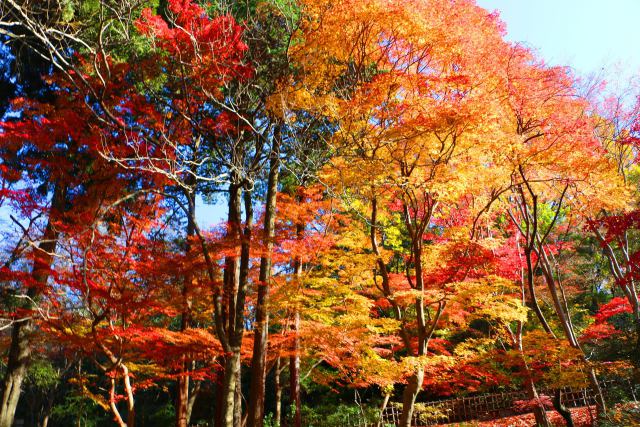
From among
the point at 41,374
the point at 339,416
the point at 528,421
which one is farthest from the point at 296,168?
the point at 41,374

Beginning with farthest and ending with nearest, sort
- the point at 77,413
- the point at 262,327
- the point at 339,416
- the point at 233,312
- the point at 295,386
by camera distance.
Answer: the point at 77,413 → the point at 339,416 → the point at 295,386 → the point at 233,312 → the point at 262,327

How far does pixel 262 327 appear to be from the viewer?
28.0 feet

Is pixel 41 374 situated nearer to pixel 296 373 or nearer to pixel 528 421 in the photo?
pixel 296 373

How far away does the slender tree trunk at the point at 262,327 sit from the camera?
26.6 ft

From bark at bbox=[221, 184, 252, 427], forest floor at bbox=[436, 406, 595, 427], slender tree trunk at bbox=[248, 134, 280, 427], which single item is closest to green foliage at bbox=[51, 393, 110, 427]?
bark at bbox=[221, 184, 252, 427]

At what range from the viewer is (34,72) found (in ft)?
31.6

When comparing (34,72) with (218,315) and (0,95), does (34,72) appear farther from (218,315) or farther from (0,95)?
(218,315)

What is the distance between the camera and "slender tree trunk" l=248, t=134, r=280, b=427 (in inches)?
319

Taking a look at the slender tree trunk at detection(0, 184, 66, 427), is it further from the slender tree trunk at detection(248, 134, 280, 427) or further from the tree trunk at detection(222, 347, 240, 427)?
the slender tree trunk at detection(248, 134, 280, 427)

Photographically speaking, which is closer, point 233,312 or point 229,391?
point 229,391

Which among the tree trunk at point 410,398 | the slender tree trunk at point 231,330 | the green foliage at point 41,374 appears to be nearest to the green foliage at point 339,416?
the tree trunk at point 410,398

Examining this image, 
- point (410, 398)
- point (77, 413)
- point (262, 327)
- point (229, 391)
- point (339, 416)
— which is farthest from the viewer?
point (77, 413)

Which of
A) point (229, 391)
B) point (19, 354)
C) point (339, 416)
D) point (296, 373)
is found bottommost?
point (339, 416)

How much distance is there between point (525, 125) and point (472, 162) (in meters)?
2.02
